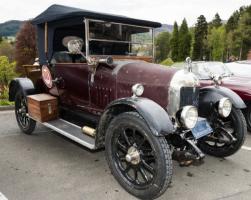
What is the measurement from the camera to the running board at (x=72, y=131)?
3631 mm

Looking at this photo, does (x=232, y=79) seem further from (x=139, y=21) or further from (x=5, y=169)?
(x=5, y=169)

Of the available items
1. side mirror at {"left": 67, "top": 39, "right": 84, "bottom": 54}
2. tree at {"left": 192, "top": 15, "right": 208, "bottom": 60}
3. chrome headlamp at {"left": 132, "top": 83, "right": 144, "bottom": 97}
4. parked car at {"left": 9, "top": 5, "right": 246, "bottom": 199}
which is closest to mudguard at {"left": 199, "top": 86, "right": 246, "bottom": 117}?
parked car at {"left": 9, "top": 5, "right": 246, "bottom": 199}

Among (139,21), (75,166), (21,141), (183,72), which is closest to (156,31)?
(139,21)

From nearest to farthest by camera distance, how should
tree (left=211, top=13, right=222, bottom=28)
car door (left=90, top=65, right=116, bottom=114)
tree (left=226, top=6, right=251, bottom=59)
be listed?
1. car door (left=90, top=65, right=116, bottom=114)
2. tree (left=226, top=6, right=251, bottom=59)
3. tree (left=211, top=13, right=222, bottom=28)

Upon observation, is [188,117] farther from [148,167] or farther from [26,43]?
[26,43]

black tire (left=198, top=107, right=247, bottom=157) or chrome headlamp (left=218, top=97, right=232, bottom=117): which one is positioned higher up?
chrome headlamp (left=218, top=97, right=232, bottom=117)

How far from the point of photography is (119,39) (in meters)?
4.59

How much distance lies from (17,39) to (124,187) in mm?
43425

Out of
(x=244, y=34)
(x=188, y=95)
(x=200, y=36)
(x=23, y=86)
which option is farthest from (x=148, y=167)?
(x=200, y=36)

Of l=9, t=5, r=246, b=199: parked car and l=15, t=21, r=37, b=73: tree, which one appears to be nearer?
l=9, t=5, r=246, b=199: parked car

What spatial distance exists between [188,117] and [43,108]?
7.76 feet

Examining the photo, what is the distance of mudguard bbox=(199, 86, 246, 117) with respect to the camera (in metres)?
4.09

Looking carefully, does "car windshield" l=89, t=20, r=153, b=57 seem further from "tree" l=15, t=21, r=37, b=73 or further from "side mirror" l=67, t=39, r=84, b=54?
"tree" l=15, t=21, r=37, b=73

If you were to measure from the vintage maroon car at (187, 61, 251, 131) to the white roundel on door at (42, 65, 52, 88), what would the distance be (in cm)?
313
